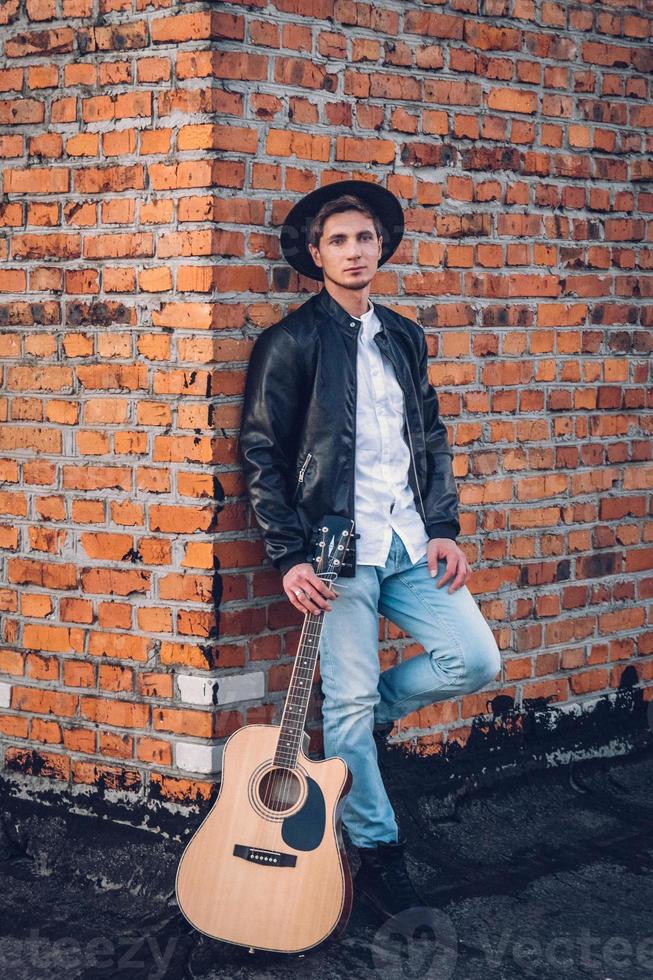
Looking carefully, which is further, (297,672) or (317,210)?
(317,210)

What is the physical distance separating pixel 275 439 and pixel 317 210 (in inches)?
30.3

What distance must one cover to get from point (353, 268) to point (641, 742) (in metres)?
2.63

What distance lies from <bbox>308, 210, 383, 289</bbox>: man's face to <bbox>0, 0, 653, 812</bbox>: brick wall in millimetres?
250

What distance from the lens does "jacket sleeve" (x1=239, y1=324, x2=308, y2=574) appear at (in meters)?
3.89

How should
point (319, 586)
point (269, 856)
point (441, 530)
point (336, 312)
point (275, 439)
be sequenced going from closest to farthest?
point (269, 856) < point (319, 586) < point (275, 439) < point (336, 312) < point (441, 530)

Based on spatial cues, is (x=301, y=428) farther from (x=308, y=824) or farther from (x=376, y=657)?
(x=308, y=824)

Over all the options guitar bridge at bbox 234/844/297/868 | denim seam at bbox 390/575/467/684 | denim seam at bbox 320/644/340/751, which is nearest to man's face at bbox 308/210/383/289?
denim seam at bbox 390/575/467/684

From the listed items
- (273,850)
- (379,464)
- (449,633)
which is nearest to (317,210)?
(379,464)

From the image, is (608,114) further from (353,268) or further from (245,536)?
(245,536)

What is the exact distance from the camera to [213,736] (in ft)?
13.7

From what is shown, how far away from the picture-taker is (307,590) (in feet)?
12.5

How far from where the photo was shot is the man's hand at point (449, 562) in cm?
409

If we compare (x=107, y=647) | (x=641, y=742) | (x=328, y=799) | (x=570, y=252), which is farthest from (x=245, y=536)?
(x=641, y=742)

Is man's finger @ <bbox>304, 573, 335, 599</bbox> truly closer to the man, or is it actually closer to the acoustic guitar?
the man
